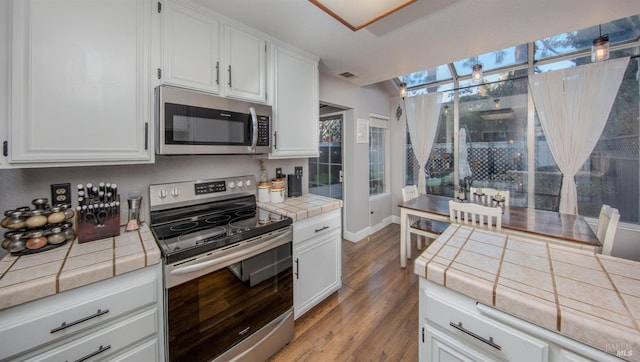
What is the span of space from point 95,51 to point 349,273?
2.83 metres

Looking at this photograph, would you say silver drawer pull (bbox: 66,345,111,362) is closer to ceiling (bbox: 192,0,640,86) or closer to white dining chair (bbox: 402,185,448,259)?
ceiling (bbox: 192,0,640,86)

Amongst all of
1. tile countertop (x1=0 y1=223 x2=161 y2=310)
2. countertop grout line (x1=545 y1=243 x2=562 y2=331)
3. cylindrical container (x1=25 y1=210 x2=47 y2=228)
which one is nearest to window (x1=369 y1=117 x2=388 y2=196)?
countertop grout line (x1=545 y1=243 x2=562 y2=331)

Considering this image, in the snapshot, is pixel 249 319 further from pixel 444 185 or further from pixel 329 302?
pixel 444 185

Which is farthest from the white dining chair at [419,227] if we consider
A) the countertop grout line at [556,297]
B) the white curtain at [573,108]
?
the countertop grout line at [556,297]

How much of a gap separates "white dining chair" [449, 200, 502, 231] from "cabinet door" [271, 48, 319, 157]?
4.97ft

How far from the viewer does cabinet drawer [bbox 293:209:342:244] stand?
181 cm

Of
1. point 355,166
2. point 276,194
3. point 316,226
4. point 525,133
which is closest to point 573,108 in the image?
A: point 525,133

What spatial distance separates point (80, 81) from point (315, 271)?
77.2 inches

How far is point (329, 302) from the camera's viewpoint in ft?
7.22

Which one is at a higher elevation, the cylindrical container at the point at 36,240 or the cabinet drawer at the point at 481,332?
the cylindrical container at the point at 36,240

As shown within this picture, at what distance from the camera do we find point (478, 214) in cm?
215

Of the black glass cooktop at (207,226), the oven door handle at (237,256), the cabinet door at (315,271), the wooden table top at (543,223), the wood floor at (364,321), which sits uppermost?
the black glass cooktop at (207,226)

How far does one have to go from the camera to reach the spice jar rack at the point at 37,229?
1.08 m

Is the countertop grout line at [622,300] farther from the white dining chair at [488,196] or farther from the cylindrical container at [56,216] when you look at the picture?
the cylindrical container at [56,216]
